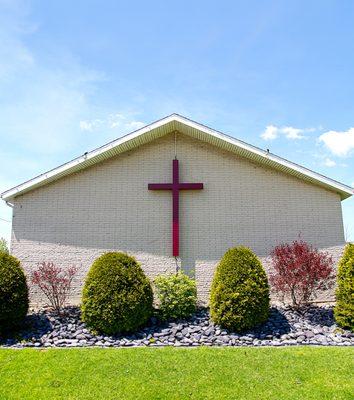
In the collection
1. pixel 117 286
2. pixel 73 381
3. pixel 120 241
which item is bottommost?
pixel 73 381

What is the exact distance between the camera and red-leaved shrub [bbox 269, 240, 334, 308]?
33.9ft

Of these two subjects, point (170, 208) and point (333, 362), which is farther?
point (170, 208)

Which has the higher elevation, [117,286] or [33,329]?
[117,286]

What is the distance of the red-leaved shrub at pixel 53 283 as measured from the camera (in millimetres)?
10695

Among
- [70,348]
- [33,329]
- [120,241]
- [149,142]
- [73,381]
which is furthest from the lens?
[149,142]

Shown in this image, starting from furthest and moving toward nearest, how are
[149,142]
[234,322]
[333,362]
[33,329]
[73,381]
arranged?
[149,142] → [33,329] → [234,322] → [333,362] → [73,381]

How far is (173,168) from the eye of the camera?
42.2 feet

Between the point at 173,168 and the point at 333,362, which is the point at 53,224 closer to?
the point at 173,168

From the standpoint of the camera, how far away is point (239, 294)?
368 inches

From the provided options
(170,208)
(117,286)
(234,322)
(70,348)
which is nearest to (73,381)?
(70,348)

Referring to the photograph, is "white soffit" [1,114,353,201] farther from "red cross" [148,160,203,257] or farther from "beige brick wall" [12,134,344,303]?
"red cross" [148,160,203,257]

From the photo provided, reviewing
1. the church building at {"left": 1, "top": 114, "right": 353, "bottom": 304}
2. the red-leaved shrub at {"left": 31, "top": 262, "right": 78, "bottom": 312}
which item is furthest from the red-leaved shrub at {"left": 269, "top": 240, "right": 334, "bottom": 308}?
the red-leaved shrub at {"left": 31, "top": 262, "right": 78, "bottom": 312}

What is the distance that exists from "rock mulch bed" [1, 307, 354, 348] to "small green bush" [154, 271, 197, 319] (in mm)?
256

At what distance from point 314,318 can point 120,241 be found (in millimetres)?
5831
